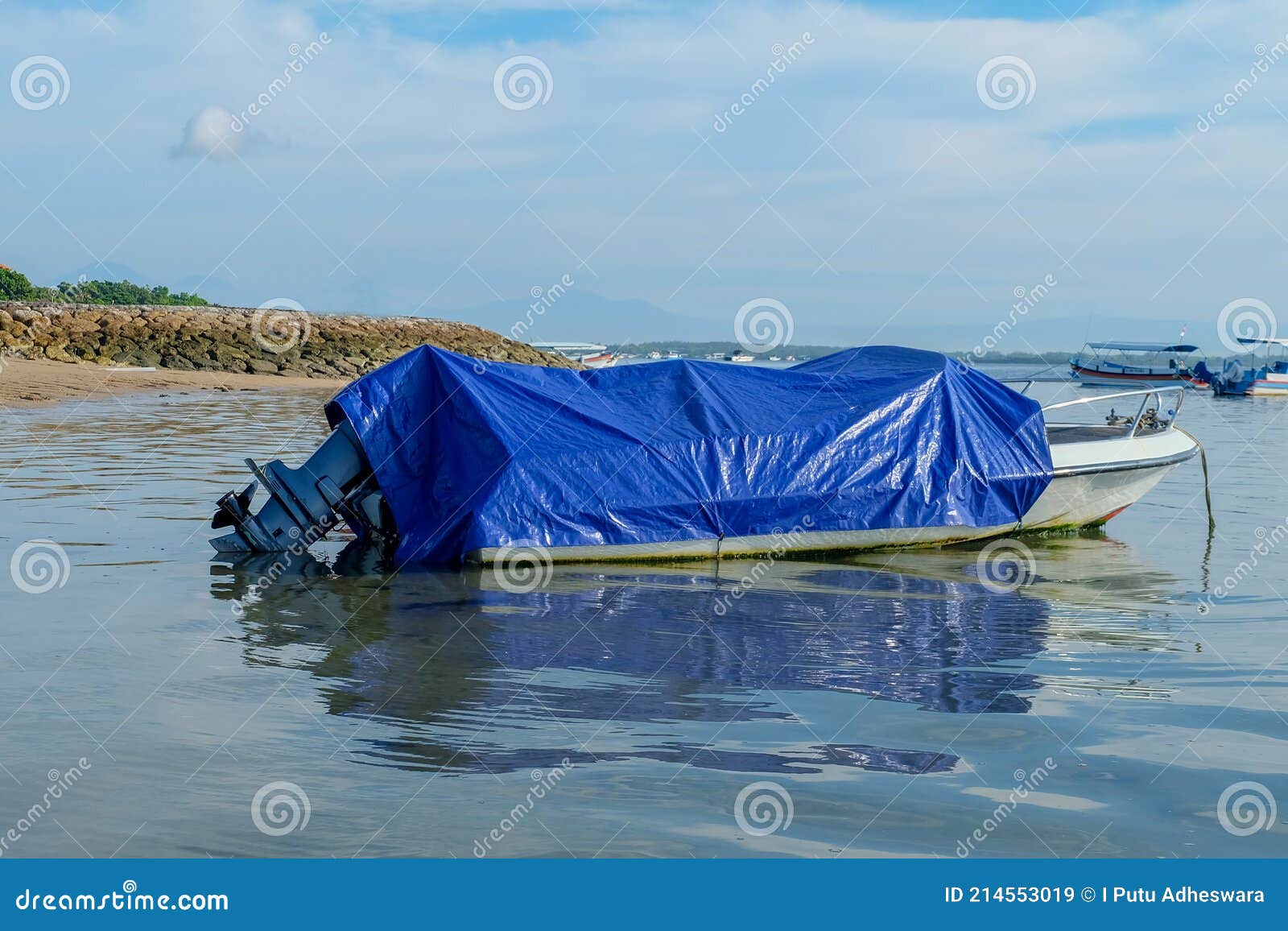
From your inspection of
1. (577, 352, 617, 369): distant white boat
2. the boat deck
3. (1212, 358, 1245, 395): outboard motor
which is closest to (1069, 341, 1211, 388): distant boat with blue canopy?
(1212, 358, 1245, 395): outboard motor

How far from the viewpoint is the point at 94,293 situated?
7231 centimetres

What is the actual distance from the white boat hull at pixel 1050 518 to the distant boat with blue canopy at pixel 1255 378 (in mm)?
49982

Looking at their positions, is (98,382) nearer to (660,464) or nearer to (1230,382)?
(660,464)

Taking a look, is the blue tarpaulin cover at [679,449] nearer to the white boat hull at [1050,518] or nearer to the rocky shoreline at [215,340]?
the white boat hull at [1050,518]

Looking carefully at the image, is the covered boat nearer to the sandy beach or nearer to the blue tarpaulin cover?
the blue tarpaulin cover

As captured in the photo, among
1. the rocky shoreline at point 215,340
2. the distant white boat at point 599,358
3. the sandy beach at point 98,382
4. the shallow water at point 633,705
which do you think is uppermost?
the distant white boat at point 599,358

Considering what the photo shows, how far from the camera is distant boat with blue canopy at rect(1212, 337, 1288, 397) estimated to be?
5903 centimetres

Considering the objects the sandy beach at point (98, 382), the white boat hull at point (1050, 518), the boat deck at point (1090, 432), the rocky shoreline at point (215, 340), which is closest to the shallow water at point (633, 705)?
the white boat hull at point (1050, 518)

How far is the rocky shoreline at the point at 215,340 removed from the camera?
40.9m

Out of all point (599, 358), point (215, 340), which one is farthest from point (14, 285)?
point (599, 358)

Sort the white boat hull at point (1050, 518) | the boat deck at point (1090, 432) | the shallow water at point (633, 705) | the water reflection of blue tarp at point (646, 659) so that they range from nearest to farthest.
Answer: the shallow water at point (633, 705)
the water reflection of blue tarp at point (646, 659)
the white boat hull at point (1050, 518)
the boat deck at point (1090, 432)

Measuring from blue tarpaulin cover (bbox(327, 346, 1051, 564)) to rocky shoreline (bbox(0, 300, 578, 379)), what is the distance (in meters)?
24.5

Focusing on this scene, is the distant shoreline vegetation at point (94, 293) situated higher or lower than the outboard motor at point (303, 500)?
higher

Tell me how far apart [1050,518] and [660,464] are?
5082mm
